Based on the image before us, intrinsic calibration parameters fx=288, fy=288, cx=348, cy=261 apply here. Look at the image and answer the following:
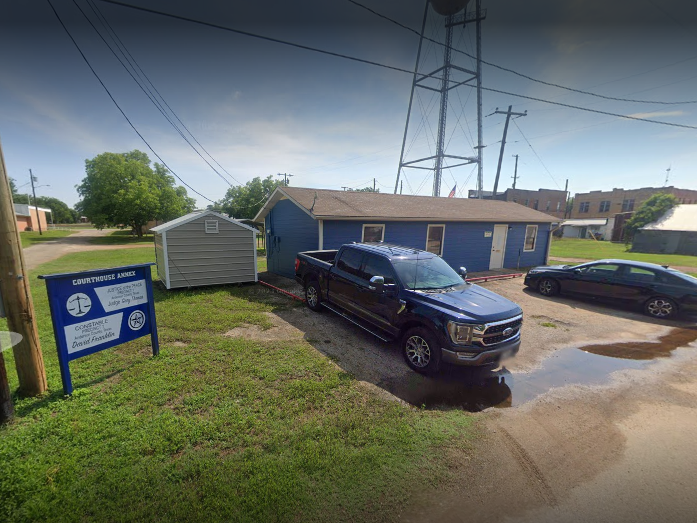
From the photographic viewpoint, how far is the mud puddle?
4.18 metres

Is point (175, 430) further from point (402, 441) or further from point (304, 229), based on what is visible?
point (304, 229)

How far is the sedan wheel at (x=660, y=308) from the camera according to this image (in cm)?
789

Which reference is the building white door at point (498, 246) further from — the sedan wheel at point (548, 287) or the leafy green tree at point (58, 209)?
the leafy green tree at point (58, 209)

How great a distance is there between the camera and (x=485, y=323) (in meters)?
4.36

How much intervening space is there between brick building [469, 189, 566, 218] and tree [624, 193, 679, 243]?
20292 mm

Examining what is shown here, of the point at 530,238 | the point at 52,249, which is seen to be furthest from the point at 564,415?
the point at 52,249

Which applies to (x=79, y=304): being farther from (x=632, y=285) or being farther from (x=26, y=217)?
(x=26, y=217)

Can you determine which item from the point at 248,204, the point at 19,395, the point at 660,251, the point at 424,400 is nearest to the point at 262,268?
the point at 19,395

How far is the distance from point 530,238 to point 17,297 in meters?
19.3

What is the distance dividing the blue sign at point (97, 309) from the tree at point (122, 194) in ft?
122

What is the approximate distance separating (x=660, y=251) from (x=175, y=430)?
39.0 meters

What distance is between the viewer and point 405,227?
40.0 feet

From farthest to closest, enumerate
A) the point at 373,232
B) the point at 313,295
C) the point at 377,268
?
the point at 373,232 → the point at 313,295 → the point at 377,268

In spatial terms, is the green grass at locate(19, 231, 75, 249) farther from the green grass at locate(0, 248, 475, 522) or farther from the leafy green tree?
the leafy green tree
